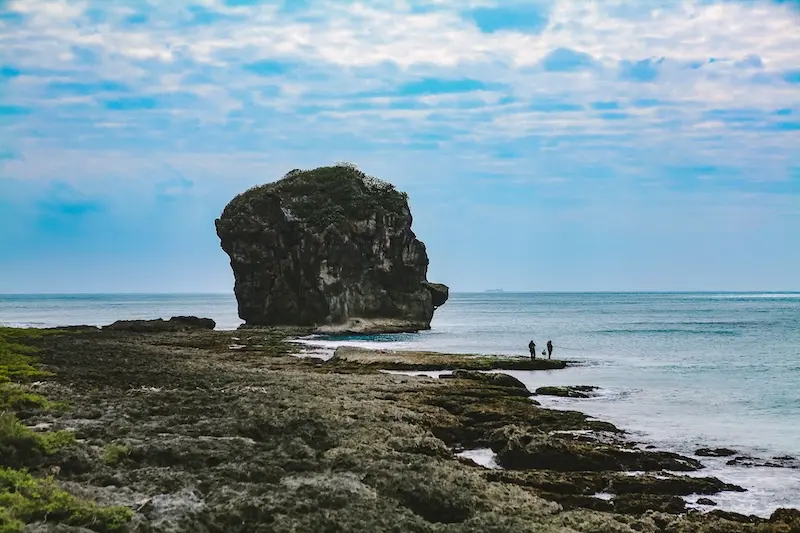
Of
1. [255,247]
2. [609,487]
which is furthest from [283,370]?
[255,247]

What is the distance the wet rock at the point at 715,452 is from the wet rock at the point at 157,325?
59.1m

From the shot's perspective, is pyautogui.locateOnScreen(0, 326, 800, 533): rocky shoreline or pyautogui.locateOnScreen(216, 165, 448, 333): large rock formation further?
pyautogui.locateOnScreen(216, 165, 448, 333): large rock formation

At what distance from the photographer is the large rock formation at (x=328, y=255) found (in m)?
89.6

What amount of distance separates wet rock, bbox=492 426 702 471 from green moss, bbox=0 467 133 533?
10.0 m

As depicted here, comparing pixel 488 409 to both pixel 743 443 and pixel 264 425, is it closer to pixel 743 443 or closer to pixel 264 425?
pixel 743 443

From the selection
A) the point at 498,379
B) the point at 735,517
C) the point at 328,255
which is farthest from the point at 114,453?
the point at 328,255

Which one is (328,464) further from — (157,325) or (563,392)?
(157,325)

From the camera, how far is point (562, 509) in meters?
14.1

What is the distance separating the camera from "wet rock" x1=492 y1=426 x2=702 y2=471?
18625mm

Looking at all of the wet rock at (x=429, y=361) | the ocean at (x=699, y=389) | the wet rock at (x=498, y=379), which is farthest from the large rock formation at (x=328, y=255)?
the wet rock at (x=498, y=379)

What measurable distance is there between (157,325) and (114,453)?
63.8 m

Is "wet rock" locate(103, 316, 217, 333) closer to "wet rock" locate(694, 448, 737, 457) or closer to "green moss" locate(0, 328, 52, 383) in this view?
"green moss" locate(0, 328, 52, 383)

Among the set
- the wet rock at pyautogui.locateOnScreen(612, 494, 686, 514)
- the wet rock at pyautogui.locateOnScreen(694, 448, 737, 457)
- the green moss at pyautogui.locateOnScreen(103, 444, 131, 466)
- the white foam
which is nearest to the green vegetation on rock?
the green moss at pyautogui.locateOnScreen(103, 444, 131, 466)

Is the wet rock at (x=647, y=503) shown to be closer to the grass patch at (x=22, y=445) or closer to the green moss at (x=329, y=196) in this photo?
the grass patch at (x=22, y=445)
